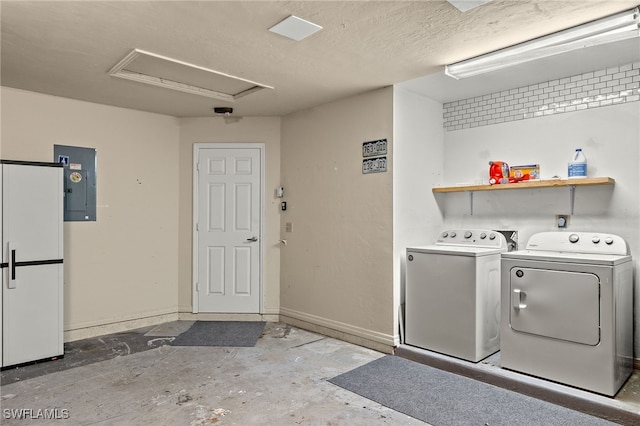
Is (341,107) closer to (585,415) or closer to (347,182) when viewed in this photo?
(347,182)


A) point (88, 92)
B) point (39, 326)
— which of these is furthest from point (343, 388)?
point (88, 92)

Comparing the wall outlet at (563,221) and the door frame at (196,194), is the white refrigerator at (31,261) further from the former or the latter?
the wall outlet at (563,221)

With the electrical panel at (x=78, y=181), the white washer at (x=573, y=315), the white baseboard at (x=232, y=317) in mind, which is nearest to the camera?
the white washer at (x=573, y=315)

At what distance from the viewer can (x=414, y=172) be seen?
13.4 ft

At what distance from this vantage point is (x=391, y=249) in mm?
3855

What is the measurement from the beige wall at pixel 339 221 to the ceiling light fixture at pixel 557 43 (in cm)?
84

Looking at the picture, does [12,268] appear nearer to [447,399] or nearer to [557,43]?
[447,399]

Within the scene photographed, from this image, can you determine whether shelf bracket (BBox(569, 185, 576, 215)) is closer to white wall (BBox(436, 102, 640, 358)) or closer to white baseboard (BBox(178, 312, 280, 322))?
white wall (BBox(436, 102, 640, 358))

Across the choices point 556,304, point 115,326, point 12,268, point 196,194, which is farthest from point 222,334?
point 556,304

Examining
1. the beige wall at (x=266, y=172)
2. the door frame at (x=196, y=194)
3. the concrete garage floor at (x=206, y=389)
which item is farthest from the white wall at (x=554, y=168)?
the door frame at (x=196, y=194)

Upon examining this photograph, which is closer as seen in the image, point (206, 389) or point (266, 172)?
point (206, 389)

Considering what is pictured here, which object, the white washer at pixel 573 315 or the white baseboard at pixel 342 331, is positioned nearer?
the white washer at pixel 573 315

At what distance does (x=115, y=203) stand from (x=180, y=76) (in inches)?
71.0

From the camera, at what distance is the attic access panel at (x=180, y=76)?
3275 millimetres
